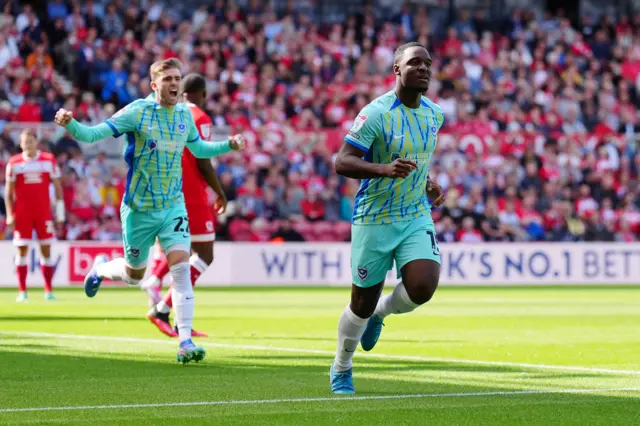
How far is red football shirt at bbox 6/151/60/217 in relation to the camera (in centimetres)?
2062

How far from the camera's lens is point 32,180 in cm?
2077

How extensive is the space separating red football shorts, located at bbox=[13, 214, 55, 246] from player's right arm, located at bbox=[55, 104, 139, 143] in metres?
10.4

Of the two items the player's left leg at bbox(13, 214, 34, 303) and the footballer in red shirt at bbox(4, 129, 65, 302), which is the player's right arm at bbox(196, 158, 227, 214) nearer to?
the footballer in red shirt at bbox(4, 129, 65, 302)

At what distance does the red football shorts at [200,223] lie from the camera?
44.1 feet

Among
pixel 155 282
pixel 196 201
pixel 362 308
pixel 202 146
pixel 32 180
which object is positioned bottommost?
→ pixel 155 282

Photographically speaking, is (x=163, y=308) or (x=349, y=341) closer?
(x=349, y=341)

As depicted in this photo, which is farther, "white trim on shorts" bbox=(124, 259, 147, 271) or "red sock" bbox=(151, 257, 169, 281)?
"red sock" bbox=(151, 257, 169, 281)

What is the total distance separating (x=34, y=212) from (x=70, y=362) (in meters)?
10.6

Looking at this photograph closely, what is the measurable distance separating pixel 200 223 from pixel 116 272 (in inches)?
64.7

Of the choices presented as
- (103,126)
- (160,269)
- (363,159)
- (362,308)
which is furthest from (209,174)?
(363,159)

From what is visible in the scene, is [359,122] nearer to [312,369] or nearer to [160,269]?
[312,369]

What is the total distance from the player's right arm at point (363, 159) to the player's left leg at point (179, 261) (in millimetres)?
2849

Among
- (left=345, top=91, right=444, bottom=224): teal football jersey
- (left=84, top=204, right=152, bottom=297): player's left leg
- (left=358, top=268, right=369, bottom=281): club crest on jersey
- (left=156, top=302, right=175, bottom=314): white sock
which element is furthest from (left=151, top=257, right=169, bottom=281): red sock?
(left=358, top=268, right=369, bottom=281): club crest on jersey

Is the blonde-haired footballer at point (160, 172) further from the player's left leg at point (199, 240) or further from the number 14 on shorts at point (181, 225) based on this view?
the player's left leg at point (199, 240)
